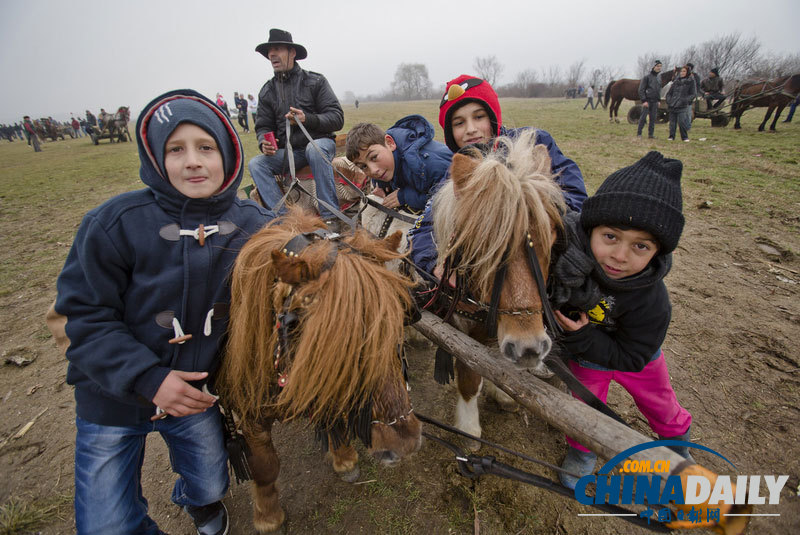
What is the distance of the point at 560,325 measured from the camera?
181cm

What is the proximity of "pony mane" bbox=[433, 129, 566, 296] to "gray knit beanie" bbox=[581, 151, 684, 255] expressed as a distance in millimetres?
226

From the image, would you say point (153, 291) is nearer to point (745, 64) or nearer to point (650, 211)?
point (650, 211)

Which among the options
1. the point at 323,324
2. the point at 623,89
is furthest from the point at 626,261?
the point at 623,89

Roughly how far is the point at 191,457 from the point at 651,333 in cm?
281

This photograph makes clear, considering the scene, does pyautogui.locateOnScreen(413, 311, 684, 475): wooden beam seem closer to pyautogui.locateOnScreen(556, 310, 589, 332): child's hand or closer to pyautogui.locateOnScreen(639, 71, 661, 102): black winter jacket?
pyautogui.locateOnScreen(556, 310, 589, 332): child's hand

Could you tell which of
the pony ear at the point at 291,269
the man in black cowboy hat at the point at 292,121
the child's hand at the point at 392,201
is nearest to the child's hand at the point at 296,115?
the man in black cowboy hat at the point at 292,121

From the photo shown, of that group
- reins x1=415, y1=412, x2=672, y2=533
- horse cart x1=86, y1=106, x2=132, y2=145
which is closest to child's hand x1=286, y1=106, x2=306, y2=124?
reins x1=415, y1=412, x2=672, y2=533

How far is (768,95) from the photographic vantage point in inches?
566

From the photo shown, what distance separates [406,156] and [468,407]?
250 centimetres

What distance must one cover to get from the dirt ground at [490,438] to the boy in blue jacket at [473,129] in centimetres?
185

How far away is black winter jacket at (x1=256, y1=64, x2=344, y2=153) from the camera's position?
4.16 m

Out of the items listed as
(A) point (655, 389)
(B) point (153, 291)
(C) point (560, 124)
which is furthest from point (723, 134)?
(B) point (153, 291)

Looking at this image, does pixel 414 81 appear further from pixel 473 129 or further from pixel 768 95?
pixel 473 129

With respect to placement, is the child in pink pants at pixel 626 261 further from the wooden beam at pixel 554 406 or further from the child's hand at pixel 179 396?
the child's hand at pixel 179 396
